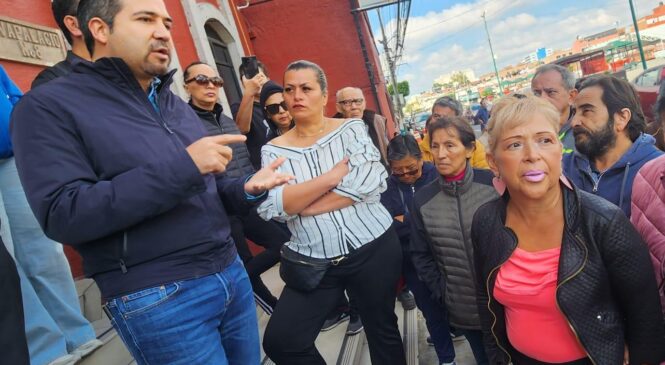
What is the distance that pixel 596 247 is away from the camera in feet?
4.78

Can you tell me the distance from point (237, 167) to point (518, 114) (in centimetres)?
199

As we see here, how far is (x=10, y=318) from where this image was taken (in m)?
1.24

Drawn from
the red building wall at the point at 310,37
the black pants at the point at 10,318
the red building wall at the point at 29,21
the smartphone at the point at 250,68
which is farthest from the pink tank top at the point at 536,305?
the red building wall at the point at 310,37

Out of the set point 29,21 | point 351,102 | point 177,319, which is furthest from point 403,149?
point 29,21

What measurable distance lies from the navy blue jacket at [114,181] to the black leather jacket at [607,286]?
132 centimetres

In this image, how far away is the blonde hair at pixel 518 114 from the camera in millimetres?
1583

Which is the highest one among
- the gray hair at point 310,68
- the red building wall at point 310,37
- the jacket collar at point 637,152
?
the red building wall at point 310,37

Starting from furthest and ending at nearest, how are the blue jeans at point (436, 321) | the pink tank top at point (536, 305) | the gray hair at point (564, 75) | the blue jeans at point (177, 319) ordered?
the gray hair at point (564, 75) → the blue jeans at point (436, 321) → the pink tank top at point (536, 305) → the blue jeans at point (177, 319)

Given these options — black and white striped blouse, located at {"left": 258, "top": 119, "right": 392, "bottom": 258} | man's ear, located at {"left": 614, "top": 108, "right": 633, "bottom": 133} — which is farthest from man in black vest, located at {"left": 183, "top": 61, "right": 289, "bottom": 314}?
man's ear, located at {"left": 614, "top": 108, "right": 633, "bottom": 133}

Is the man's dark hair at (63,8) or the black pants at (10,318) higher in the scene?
the man's dark hair at (63,8)

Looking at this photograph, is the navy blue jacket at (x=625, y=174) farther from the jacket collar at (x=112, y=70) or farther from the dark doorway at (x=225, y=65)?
the dark doorway at (x=225, y=65)

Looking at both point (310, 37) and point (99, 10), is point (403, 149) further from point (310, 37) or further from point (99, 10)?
point (310, 37)

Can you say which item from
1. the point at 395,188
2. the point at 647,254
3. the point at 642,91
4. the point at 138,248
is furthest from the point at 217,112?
the point at 642,91

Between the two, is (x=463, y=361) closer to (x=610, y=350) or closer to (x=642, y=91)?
(x=610, y=350)
